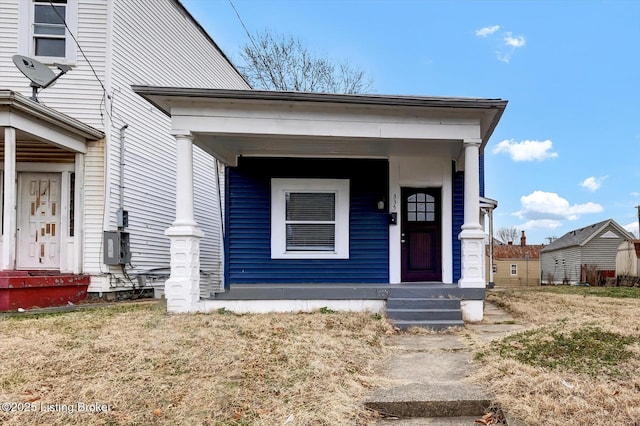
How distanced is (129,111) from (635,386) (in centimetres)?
899

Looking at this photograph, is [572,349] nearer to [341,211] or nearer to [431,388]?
[431,388]

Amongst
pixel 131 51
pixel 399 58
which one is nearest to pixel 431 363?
pixel 131 51

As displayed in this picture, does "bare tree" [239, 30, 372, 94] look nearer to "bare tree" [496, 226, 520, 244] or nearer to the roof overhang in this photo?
the roof overhang

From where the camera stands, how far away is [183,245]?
5504mm

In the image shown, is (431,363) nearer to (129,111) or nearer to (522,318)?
(522,318)

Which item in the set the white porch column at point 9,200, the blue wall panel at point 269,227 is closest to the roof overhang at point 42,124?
the white porch column at point 9,200

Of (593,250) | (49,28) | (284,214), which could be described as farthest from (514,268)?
(49,28)

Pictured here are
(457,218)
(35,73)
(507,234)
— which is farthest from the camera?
(507,234)

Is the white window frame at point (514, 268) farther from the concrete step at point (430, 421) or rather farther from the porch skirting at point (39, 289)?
the concrete step at point (430, 421)

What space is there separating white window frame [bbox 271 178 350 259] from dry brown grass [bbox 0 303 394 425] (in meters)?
2.41

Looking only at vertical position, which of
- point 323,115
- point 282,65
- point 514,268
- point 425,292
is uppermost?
point 282,65

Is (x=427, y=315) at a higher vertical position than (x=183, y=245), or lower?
lower

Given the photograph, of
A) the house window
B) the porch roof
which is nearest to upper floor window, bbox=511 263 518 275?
the house window

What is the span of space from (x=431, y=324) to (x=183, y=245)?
3422 millimetres
